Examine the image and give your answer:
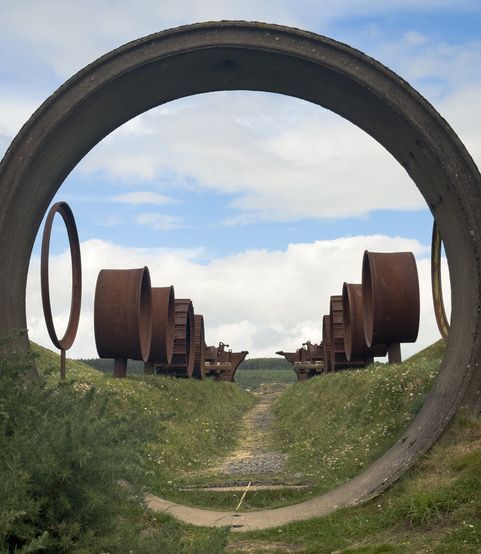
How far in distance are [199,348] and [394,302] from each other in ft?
45.0

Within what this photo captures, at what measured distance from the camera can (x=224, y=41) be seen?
8.28 m

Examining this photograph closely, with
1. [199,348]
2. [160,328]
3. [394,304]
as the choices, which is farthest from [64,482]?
[199,348]

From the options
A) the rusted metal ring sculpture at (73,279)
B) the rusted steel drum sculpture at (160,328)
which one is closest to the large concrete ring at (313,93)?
the rusted metal ring sculpture at (73,279)

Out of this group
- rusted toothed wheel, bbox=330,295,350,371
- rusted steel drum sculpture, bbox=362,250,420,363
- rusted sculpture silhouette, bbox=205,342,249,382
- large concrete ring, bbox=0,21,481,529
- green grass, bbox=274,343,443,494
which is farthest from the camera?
rusted sculpture silhouette, bbox=205,342,249,382

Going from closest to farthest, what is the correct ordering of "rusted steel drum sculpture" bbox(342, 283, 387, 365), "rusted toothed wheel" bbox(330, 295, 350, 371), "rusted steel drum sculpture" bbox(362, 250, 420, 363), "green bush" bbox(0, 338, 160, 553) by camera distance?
"green bush" bbox(0, 338, 160, 553) → "rusted steel drum sculpture" bbox(362, 250, 420, 363) → "rusted steel drum sculpture" bbox(342, 283, 387, 365) → "rusted toothed wheel" bbox(330, 295, 350, 371)

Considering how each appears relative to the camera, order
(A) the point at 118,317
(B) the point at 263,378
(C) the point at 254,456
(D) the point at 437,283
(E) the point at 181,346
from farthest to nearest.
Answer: (B) the point at 263,378 < (E) the point at 181,346 < (A) the point at 118,317 < (D) the point at 437,283 < (C) the point at 254,456

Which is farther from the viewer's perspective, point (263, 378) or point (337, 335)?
point (263, 378)

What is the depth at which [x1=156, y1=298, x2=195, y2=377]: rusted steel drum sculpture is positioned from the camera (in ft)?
76.2

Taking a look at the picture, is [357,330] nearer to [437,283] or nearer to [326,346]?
[437,283]

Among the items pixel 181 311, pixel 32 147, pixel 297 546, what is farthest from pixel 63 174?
pixel 181 311

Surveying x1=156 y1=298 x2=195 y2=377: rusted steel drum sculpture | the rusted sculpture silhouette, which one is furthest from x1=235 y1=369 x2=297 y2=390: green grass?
x1=156 y1=298 x2=195 y2=377: rusted steel drum sculpture

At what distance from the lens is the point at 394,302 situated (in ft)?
50.4

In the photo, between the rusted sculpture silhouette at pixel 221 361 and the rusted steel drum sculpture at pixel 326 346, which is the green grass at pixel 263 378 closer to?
the rusted sculpture silhouette at pixel 221 361

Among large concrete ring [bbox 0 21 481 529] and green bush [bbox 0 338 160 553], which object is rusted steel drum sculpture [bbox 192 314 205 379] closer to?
large concrete ring [bbox 0 21 481 529]
